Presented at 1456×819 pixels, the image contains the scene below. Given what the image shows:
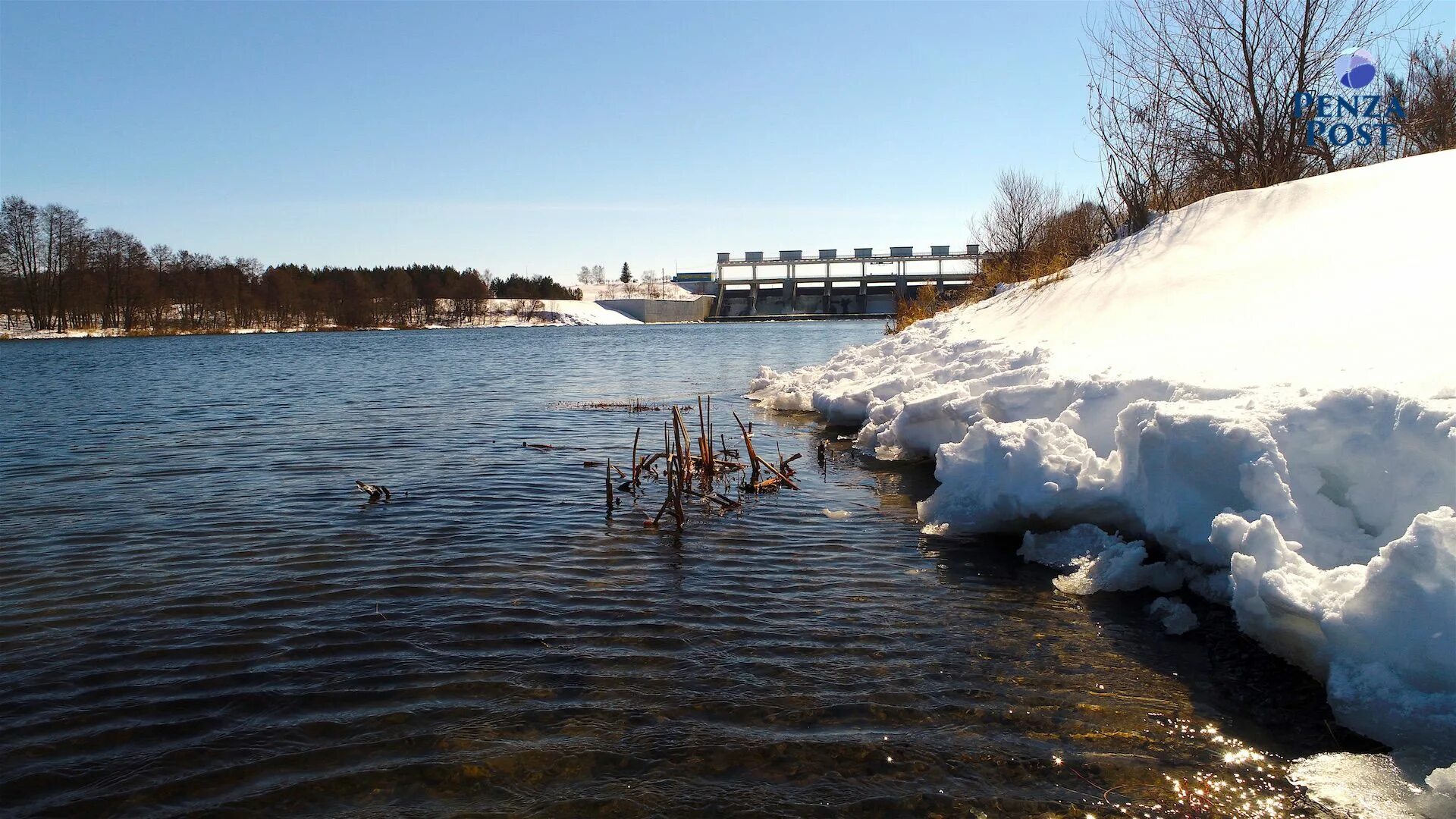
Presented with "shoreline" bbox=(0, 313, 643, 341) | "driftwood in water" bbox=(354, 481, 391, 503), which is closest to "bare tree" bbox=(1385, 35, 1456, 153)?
"driftwood in water" bbox=(354, 481, 391, 503)

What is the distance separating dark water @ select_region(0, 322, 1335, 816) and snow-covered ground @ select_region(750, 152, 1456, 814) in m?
0.47

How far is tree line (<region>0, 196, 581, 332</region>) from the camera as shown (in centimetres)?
7119

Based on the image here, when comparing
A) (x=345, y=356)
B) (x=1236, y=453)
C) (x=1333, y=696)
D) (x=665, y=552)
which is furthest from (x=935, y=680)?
(x=345, y=356)

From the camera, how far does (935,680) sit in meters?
4.62

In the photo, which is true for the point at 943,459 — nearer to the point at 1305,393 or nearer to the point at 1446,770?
the point at 1305,393

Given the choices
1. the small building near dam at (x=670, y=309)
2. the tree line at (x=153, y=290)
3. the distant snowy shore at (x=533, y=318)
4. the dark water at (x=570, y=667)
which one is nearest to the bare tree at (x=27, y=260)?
the tree line at (x=153, y=290)

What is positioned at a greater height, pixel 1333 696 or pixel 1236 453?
pixel 1236 453

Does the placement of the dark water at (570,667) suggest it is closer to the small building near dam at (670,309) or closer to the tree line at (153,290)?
the tree line at (153,290)

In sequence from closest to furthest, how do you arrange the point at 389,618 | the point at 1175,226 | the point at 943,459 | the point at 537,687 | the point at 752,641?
the point at 537,687 < the point at 752,641 < the point at 389,618 < the point at 943,459 < the point at 1175,226

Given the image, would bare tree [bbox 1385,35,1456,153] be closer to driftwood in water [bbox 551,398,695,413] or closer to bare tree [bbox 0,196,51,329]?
driftwood in water [bbox 551,398,695,413]

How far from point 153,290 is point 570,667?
8815 centimetres

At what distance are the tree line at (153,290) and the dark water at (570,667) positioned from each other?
3106 inches

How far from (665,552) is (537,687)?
8.83 ft

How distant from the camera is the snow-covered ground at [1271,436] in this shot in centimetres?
386
